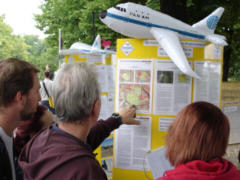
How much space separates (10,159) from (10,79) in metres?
0.53

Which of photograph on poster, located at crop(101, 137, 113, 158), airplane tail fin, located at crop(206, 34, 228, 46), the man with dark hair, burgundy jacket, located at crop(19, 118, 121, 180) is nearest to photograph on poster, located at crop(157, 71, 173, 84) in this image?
airplane tail fin, located at crop(206, 34, 228, 46)

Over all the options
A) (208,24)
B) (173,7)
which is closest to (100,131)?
(208,24)

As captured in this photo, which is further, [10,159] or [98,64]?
[98,64]

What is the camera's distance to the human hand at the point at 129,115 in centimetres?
228

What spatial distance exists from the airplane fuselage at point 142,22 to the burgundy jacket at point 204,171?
4.79 ft

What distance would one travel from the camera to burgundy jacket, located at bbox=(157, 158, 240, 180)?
1.08 m

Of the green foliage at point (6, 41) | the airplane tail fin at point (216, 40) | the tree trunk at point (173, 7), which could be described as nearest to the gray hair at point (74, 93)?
the airplane tail fin at point (216, 40)

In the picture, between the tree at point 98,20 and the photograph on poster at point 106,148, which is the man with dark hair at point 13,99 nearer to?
the photograph on poster at point 106,148

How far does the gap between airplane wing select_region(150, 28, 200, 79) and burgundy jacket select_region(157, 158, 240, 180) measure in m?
1.06

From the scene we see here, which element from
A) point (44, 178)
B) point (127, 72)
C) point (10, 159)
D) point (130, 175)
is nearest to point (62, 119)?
point (44, 178)

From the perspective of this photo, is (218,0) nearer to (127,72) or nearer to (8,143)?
(127,72)

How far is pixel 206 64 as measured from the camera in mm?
2264

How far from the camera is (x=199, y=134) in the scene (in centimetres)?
118

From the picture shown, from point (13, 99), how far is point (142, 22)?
4.43ft
